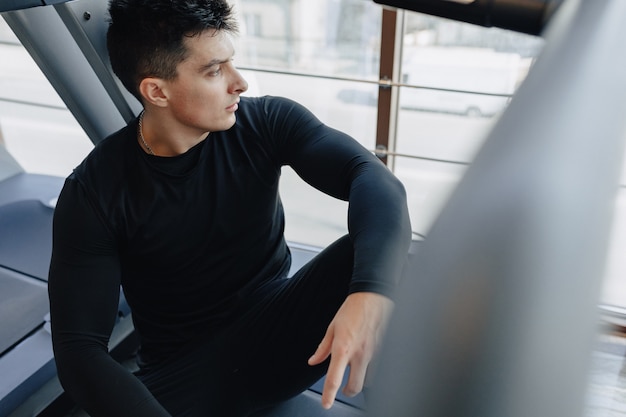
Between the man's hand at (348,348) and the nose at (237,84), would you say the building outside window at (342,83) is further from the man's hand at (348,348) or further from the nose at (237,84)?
the man's hand at (348,348)

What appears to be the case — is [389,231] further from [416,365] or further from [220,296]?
[416,365]

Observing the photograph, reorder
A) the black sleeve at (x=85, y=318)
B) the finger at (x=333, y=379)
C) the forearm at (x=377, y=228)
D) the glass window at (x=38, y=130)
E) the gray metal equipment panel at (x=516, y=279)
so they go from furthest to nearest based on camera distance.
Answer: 1. the glass window at (x=38, y=130)
2. the black sleeve at (x=85, y=318)
3. the forearm at (x=377, y=228)
4. the finger at (x=333, y=379)
5. the gray metal equipment panel at (x=516, y=279)

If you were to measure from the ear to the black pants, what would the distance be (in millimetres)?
505

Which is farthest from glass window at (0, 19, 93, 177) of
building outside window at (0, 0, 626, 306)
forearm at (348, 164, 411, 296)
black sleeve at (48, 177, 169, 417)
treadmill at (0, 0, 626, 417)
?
treadmill at (0, 0, 626, 417)

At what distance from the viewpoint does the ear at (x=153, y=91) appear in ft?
3.98

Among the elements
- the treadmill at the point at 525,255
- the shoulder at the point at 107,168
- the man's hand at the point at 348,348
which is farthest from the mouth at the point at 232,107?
the treadmill at the point at 525,255

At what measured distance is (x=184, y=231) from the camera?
4.25 feet

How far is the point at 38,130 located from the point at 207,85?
245 centimetres

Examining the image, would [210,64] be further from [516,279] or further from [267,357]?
[516,279]

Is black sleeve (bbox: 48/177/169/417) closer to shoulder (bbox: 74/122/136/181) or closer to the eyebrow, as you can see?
shoulder (bbox: 74/122/136/181)

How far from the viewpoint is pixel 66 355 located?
3.70 feet

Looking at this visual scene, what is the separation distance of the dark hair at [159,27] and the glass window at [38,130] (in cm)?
203

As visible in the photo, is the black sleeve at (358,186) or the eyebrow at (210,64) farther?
the eyebrow at (210,64)

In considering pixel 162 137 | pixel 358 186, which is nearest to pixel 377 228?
pixel 358 186
